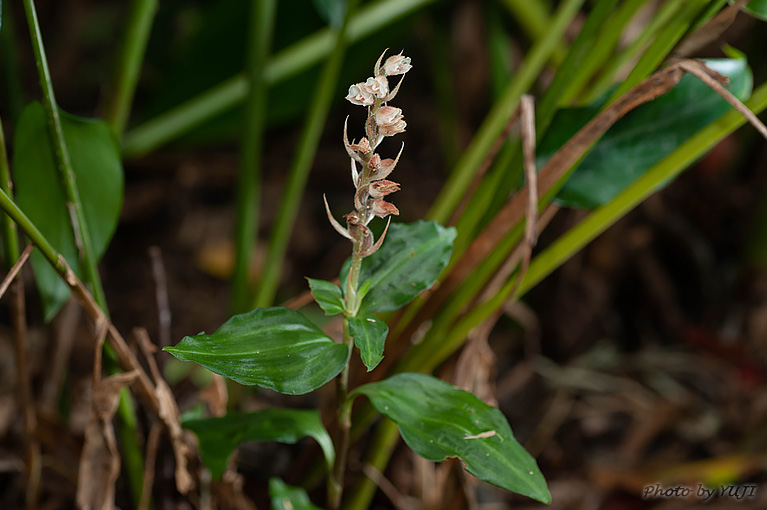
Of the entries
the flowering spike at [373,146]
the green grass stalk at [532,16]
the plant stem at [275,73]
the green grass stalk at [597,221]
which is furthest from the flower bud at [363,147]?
the green grass stalk at [532,16]

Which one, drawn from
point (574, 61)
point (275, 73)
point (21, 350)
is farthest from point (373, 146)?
point (275, 73)

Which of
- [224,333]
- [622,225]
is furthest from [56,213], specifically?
[622,225]

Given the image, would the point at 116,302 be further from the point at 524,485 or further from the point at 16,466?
the point at 524,485

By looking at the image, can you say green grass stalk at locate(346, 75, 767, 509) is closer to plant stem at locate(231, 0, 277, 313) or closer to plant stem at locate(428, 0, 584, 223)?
plant stem at locate(428, 0, 584, 223)

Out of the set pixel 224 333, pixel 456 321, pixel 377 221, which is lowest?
pixel 377 221

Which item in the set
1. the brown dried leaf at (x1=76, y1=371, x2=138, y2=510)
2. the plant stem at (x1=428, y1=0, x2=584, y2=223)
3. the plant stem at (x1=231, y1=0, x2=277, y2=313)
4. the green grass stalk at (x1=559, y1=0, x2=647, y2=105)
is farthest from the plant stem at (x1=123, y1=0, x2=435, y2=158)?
the brown dried leaf at (x1=76, y1=371, x2=138, y2=510)

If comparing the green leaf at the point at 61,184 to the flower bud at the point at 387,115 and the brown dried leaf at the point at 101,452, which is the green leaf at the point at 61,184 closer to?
the brown dried leaf at the point at 101,452

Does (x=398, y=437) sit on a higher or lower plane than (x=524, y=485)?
lower

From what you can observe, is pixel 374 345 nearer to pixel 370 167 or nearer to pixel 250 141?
pixel 370 167
